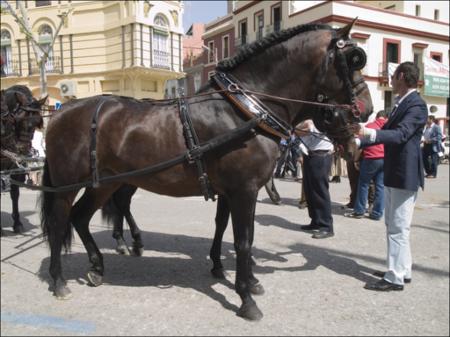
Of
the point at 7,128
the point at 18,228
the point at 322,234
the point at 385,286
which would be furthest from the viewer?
the point at 18,228

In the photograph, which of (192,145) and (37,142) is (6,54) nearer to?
(192,145)

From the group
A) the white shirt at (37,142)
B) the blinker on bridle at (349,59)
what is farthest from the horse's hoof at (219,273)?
the white shirt at (37,142)

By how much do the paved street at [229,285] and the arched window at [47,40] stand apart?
6.67 feet

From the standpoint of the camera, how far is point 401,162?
10.3 feet

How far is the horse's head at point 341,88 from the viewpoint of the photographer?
6.64 ft

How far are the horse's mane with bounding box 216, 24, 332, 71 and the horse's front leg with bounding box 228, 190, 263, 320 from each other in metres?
0.96

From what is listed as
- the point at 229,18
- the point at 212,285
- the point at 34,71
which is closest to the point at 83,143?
the point at 34,71

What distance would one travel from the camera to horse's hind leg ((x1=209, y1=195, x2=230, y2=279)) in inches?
154

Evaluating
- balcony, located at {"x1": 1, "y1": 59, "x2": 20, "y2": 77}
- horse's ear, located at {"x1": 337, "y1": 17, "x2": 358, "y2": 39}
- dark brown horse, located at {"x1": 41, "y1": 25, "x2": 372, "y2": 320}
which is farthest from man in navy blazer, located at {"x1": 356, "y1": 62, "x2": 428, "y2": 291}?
balcony, located at {"x1": 1, "y1": 59, "x2": 20, "y2": 77}

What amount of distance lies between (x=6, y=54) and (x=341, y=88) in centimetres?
208

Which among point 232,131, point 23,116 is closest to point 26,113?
point 23,116

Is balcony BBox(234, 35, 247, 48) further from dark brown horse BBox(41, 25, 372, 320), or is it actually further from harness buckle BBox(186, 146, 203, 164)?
harness buckle BBox(186, 146, 203, 164)

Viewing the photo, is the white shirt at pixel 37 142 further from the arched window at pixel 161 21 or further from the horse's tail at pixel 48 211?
the arched window at pixel 161 21

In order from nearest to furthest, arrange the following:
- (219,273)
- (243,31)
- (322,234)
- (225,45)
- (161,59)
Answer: (161,59)
(243,31)
(225,45)
(219,273)
(322,234)
